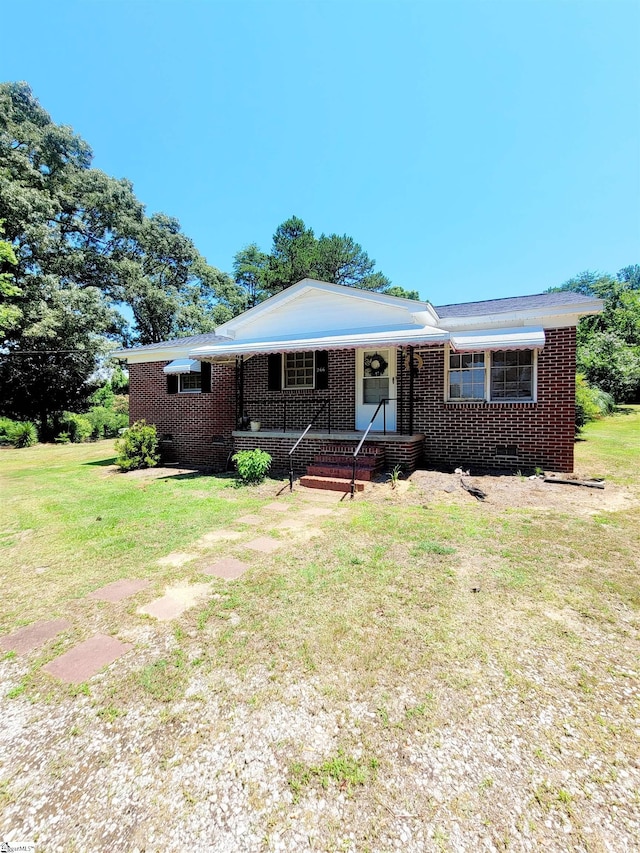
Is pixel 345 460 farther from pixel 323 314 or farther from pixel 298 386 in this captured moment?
pixel 323 314

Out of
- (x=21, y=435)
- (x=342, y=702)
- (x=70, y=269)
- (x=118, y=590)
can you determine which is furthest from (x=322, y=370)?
(x=70, y=269)

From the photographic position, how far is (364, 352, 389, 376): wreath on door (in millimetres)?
10513

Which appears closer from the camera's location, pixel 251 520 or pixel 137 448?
pixel 251 520

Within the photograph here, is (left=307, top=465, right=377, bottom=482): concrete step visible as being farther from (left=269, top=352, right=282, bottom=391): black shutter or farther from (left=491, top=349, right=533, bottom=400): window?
(left=491, top=349, right=533, bottom=400): window

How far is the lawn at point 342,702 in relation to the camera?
1705 mm

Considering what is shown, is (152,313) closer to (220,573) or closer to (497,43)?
(497,43)

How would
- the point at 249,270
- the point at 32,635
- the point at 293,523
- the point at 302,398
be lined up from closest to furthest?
1. the point at 32,635
2. the point at 293,523
3. the point at 302,398
4. the point at 249,270

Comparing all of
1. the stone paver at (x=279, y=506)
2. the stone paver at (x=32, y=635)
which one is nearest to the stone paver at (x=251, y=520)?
the stone paver at (x=279, y=506)

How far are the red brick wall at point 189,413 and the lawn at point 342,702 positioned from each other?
7.47 metres

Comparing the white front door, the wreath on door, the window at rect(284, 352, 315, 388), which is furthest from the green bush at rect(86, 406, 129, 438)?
the wreath on door

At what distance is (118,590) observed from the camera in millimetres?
3910

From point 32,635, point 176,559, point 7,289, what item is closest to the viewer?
point 32,635

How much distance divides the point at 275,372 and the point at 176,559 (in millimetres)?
7547

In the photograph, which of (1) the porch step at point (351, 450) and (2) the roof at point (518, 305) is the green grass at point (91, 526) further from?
(2) the roof at point (518, 305)
